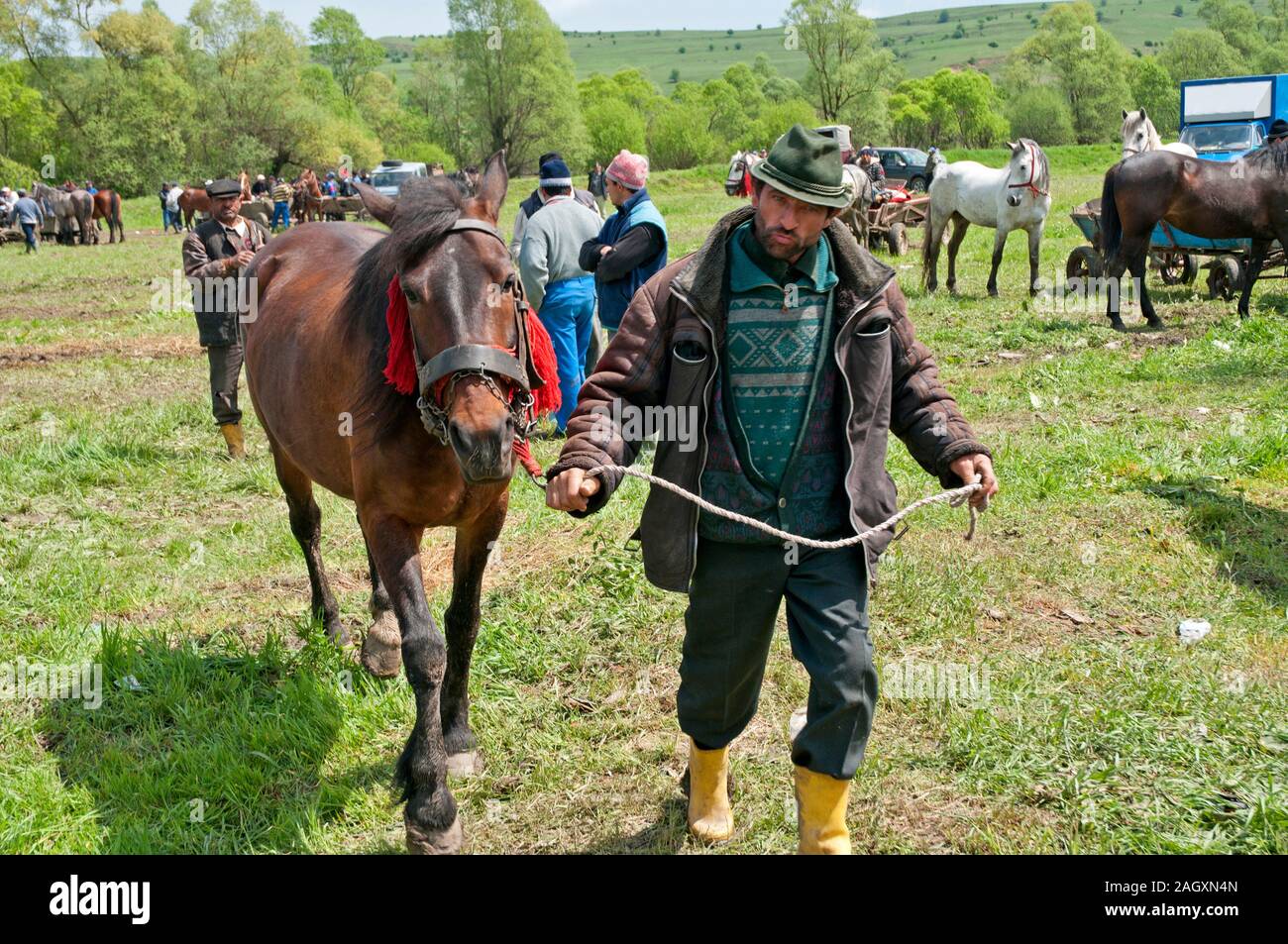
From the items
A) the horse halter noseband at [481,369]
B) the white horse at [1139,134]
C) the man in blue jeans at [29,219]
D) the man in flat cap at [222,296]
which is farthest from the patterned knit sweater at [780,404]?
the man in blue jeans at [29,219]

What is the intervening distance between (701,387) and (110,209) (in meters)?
37.1

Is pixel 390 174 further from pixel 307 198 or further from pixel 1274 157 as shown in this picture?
pixel 1274 157

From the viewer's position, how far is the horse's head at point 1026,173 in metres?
14.2

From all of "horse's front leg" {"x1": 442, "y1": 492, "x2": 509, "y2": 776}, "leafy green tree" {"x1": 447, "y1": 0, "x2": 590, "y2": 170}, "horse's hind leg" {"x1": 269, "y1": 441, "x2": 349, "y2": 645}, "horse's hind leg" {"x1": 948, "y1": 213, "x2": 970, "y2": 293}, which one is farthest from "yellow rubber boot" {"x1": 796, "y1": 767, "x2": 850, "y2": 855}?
"leafy green tree" {"x1": 447, "y1": 0, "x2": 590, "y2": 170}

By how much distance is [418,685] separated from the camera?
3545 millimetres

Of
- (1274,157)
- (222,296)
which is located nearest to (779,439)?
(222,296)

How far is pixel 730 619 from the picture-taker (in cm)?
311

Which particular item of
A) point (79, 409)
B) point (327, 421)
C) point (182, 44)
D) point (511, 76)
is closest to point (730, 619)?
point (327, 421)

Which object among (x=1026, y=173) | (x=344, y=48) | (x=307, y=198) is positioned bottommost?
(x=1026, y=173)

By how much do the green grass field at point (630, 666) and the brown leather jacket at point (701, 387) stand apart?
114cm

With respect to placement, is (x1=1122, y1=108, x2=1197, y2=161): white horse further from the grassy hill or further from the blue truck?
the grassy hill

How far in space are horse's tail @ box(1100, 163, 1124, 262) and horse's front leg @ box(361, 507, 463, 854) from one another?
11.0 meters

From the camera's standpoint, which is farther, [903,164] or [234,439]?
[903,164]

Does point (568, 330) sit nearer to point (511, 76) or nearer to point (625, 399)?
point (625, 399)
